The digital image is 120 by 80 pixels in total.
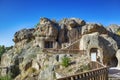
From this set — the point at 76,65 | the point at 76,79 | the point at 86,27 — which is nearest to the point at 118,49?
the point at 86,27

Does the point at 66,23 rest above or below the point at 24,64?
above

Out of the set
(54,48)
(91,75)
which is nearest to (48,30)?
(54,48)

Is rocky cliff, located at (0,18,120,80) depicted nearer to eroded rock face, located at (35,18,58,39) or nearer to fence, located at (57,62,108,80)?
eroded rock face, located at (35,18,58,39)

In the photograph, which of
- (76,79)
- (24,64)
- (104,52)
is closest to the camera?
(76,79)

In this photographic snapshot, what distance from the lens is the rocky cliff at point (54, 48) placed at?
29266mm

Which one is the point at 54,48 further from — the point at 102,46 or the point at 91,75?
the point at 91,75

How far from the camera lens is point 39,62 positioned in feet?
116

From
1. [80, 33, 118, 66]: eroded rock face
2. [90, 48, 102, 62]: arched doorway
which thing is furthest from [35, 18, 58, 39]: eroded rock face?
[90, 48, 102, 62]: arched doorway

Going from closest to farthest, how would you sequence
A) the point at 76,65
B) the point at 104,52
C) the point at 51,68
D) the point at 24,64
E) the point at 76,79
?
the point at 76,79 → the point at 76,65 → the point at 51,68 → the point at 104,52 → the point at 24,64

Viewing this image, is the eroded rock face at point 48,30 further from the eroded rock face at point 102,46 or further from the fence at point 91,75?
the fence at point 91,75

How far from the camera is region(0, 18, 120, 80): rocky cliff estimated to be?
2927cm

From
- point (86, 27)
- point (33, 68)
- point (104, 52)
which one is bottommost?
point (33, 68)

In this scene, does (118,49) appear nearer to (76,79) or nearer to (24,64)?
(24,64)

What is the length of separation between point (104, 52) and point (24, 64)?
14.2 m
